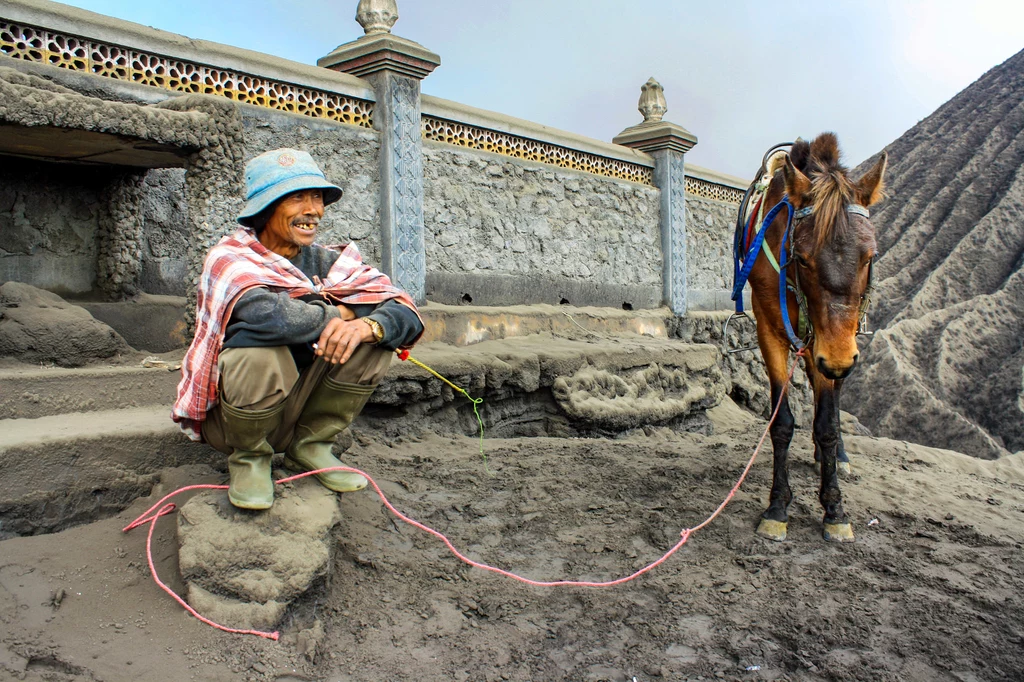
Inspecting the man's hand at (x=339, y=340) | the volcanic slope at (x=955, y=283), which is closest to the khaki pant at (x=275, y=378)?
the man's hand at (x=339, y=340)

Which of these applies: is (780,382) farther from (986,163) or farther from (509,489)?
(986,163)

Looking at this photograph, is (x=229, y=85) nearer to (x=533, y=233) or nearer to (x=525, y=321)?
(x=525, y=321)

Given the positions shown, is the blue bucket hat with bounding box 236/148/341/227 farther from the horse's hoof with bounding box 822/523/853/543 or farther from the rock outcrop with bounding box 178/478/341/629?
the horse's hoof with bounding box 822/523/853/543

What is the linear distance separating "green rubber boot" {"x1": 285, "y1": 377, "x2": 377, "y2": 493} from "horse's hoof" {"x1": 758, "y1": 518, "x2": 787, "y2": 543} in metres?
1.73

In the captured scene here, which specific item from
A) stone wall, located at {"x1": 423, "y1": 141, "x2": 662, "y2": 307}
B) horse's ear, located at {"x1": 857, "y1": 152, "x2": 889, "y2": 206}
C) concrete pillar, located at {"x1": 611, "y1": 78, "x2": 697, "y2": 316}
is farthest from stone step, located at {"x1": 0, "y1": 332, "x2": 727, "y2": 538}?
horse's ear, located at {"x1": 857, "y1": 152, "x2": 889, "y2": 206}

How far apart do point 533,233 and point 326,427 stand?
489 centimetres

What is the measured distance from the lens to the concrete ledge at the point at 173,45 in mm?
4105

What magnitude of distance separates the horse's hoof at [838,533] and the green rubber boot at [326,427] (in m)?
2.00

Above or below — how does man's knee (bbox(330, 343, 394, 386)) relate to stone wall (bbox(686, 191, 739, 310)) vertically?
below

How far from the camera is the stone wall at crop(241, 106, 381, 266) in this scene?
5355 millimetres

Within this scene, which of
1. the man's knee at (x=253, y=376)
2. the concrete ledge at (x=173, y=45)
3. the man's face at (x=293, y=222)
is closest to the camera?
the man's knee at (x=253, y=376)

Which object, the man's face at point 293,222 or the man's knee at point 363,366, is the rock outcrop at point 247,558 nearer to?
the man's knee at point 363,366

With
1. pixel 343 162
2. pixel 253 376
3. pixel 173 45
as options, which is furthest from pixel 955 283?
pixel 253 376

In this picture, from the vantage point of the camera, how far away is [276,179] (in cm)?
271
